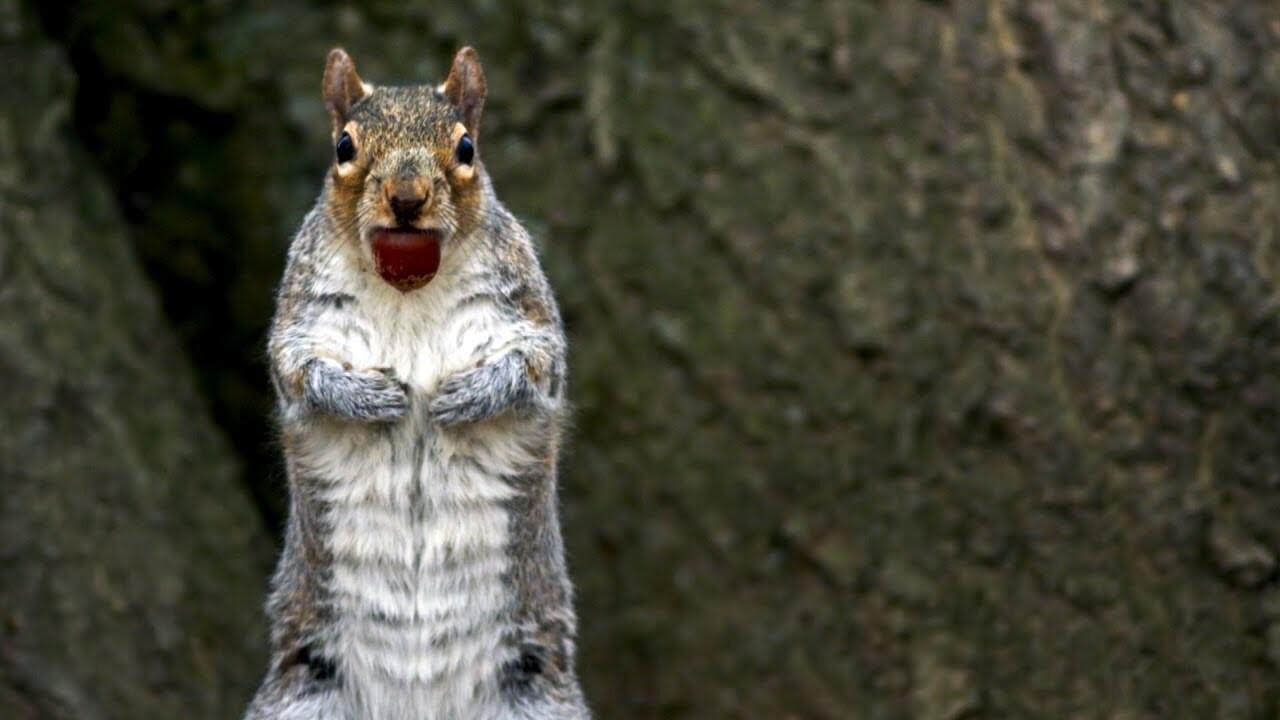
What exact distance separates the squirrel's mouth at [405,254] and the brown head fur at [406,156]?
2 cm

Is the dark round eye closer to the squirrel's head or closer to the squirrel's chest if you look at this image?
the squirrel's head

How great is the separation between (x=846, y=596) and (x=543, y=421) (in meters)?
2.27

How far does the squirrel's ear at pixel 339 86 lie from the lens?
329cm

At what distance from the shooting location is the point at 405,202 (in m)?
3.09

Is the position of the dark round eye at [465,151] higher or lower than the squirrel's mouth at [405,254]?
higher

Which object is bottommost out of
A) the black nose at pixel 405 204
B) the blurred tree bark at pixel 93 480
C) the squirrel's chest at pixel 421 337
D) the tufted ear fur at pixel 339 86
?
the blurred tree bark at pixel 93 480

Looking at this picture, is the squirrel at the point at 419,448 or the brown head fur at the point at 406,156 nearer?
the brown head fur at the point at 406,156

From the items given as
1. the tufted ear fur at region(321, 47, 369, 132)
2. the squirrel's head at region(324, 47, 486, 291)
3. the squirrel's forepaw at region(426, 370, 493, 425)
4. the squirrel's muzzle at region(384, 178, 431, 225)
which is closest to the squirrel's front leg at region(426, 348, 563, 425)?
the squirrel's forepaw at region(426, 370, 493, 425)

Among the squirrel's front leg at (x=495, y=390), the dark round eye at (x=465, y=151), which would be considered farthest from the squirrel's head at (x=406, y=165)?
the squirrel's front leg at (x=495, y=390)

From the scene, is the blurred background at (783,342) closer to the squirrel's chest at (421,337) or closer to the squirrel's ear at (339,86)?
the squirrel's chest at (421,337)

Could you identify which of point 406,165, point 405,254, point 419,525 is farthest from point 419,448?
point 406,165

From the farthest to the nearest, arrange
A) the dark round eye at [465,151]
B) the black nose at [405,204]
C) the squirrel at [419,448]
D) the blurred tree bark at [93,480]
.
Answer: the blurred tree bark at [93,480]
the squirrel at [419,448]
the dark round eye at [465,151]
the black nose at [405,204]

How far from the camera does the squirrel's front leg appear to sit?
3338mm

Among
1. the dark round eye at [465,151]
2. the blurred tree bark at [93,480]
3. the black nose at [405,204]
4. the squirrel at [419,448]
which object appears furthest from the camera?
the blurred tree bark at [93,480]
